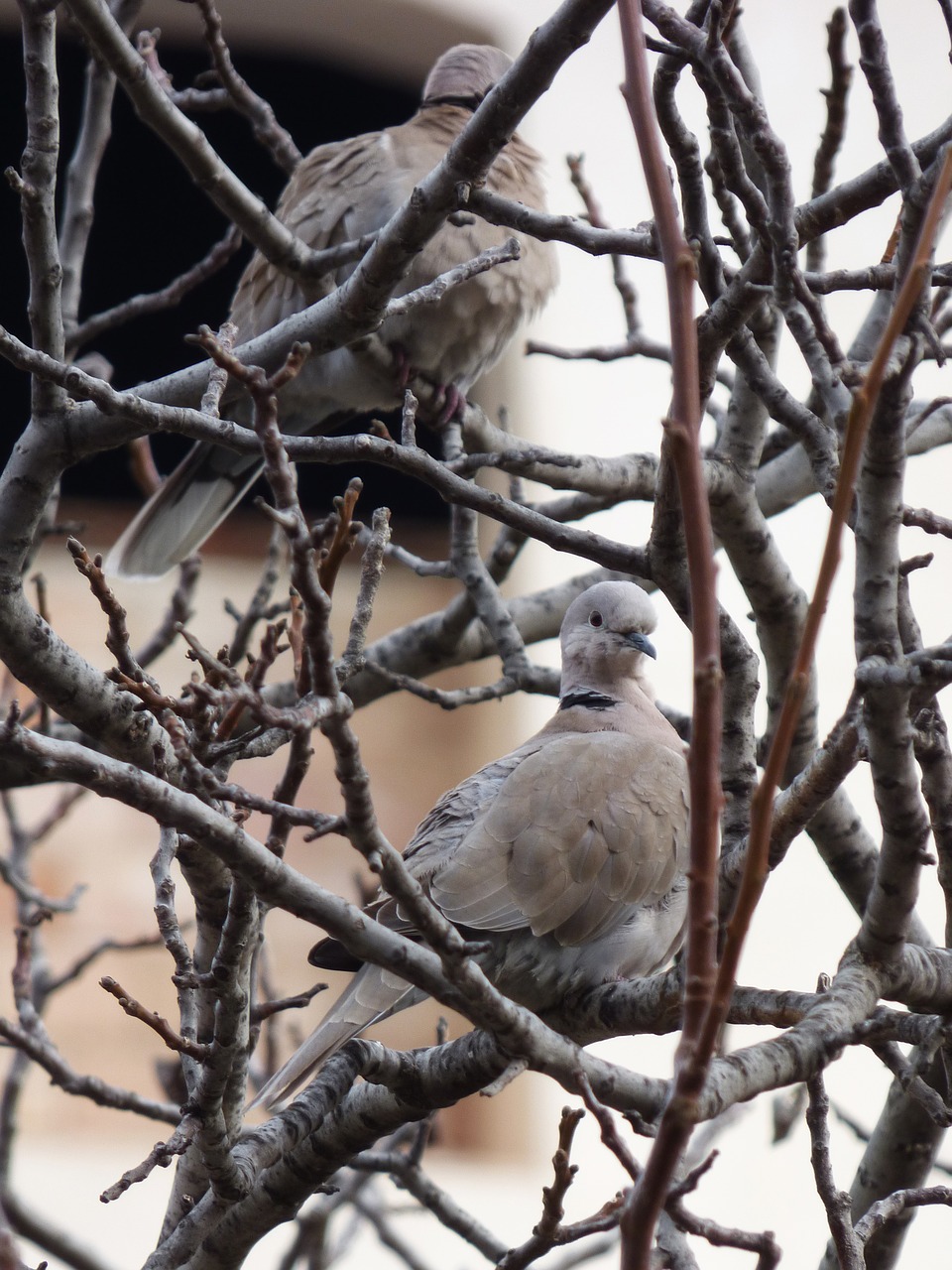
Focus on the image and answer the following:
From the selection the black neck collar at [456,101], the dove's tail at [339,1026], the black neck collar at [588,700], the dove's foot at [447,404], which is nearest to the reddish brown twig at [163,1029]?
the dove's tail at [339,1026]

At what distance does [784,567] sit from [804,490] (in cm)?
100

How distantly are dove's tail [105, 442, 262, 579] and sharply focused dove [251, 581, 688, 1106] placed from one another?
1417 mm

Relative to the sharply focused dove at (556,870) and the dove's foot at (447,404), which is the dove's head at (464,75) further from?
the sharply focused dove at (556,870)

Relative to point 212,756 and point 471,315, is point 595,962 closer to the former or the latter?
point 212,756

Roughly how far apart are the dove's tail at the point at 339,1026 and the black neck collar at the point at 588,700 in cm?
93

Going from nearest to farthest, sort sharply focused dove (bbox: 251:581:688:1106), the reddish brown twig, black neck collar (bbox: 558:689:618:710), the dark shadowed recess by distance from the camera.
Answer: the reddish brown twig → sharply focused dove (bbox: 251:581:688:1106) → black neck collar (bbox: 558:689:618:710) → the dark shadowed recess

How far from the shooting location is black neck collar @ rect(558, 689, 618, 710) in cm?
289

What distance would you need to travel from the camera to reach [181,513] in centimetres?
372

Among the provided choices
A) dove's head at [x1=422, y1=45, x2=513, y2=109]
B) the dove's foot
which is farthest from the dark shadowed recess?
the dove's foot

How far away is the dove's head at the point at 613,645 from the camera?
3002mm

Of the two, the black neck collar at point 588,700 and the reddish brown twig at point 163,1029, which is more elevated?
the black neck collar at point 588,700

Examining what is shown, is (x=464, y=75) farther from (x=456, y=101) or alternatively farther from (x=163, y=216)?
(x=163, y=216)

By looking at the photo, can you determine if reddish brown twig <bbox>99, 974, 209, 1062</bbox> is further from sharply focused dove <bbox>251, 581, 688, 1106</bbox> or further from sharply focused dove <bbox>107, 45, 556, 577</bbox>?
sharply focused dove <bbox>107, 45, 556, 577</bbox>

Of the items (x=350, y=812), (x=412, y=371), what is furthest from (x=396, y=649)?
(x=350, y=812)
